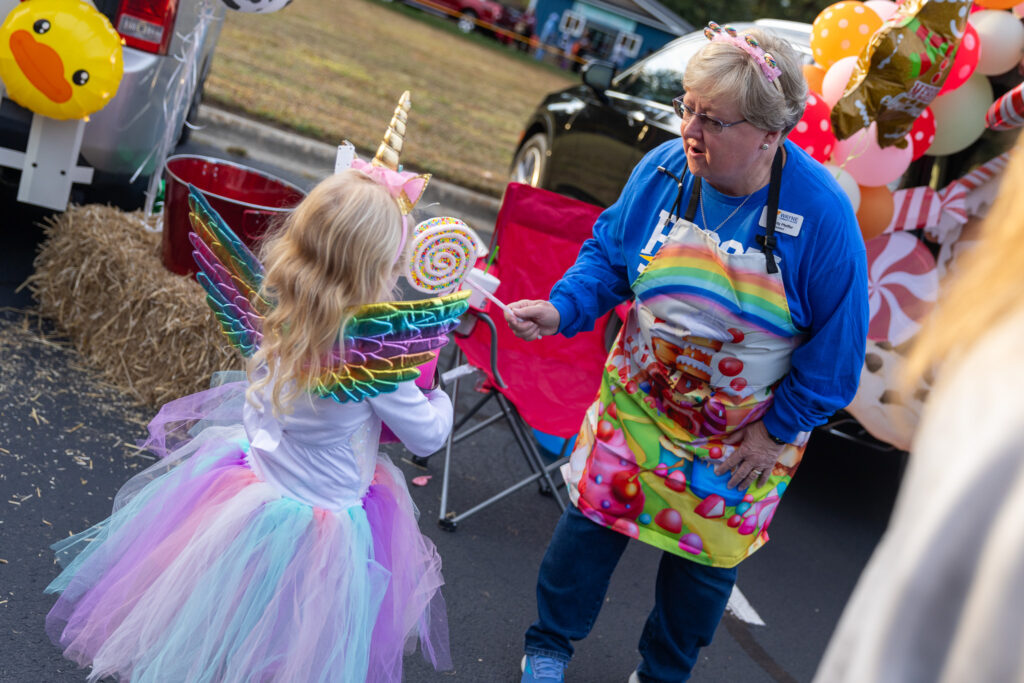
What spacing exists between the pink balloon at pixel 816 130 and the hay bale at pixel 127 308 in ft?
7.45

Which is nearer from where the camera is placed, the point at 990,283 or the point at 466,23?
the point at 990,283

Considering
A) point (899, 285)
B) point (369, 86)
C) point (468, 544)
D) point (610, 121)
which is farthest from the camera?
point (369, 86)

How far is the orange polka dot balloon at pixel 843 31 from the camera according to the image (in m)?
3.88

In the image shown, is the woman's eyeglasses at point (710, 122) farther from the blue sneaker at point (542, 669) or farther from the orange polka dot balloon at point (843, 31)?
the orange polka dot balloon at point (843, 31)

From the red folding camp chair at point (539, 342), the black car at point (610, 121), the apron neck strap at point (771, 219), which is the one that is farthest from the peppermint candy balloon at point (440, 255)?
the black car at point (610, 121)

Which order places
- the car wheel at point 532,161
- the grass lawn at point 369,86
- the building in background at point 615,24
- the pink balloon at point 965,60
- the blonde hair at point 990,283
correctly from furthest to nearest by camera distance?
the building in background at point 615,24, the grass lawn at point 369,86, the car wheel at point 532,161, the pink balloon at point 965,60, the blonde hair at point 990,283

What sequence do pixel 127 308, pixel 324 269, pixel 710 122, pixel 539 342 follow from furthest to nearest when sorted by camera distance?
pixel 539 342 < pixel 127 308 < pixel 710 122 < pixel 324 269

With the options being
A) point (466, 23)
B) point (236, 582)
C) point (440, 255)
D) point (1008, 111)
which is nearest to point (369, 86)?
point (1008, 111)

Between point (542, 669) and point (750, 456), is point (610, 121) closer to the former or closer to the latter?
point (750, 456)

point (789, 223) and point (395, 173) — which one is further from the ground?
point (789, 223)

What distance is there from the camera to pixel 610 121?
5730mm

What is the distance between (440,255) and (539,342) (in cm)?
177

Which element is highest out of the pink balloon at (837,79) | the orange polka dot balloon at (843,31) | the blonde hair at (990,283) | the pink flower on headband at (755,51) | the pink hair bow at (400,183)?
the orange polka dot balloon at (843,31)

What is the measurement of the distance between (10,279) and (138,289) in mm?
771
